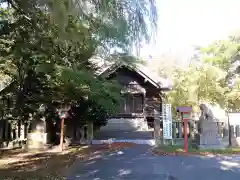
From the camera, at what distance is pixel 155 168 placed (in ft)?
30.8

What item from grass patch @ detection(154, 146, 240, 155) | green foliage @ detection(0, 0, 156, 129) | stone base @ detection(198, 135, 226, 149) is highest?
green foliage @ detection(0, 0, 156, 129)

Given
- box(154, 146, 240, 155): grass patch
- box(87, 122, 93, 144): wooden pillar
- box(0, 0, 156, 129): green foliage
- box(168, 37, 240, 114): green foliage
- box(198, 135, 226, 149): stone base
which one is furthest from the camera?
box(168, 37, 240, 114): green foliage

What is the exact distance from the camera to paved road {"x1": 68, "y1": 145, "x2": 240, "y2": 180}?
8328 millimetres

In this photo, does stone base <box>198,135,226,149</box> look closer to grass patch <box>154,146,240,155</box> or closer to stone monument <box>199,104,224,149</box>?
stone monument <box>199,104,224,149</box>

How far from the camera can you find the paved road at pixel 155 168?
8.33 meters

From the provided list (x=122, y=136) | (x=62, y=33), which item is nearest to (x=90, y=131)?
(x=122, y=136)

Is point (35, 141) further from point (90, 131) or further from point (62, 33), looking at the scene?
point (62, 33)

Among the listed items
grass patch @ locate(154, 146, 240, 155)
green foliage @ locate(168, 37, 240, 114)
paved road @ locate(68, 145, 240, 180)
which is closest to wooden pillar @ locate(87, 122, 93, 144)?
grass patch @ locate(154, 146, 240, 155)

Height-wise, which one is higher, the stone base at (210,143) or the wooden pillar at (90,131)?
the wooden pillar at (90,131)

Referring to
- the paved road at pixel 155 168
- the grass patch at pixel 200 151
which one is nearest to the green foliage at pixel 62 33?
the paved road at pixel 155 168

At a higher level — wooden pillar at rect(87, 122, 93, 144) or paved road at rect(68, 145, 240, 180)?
wooden pillar at rect(87, 122, 93, 144)

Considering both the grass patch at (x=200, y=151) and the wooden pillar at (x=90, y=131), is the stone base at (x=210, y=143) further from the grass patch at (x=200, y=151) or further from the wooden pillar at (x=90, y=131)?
the wooden pillar at (x=90, y=131)

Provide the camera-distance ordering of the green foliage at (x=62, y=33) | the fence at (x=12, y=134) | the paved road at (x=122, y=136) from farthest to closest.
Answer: the paved road at (x=122, y=136) → the fence at (x=12, y=134) → the green foliage at (x=62, y=33)

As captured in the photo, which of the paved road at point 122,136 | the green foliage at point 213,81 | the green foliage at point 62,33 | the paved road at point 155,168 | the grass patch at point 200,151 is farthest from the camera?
the green foliage at point 213,81
